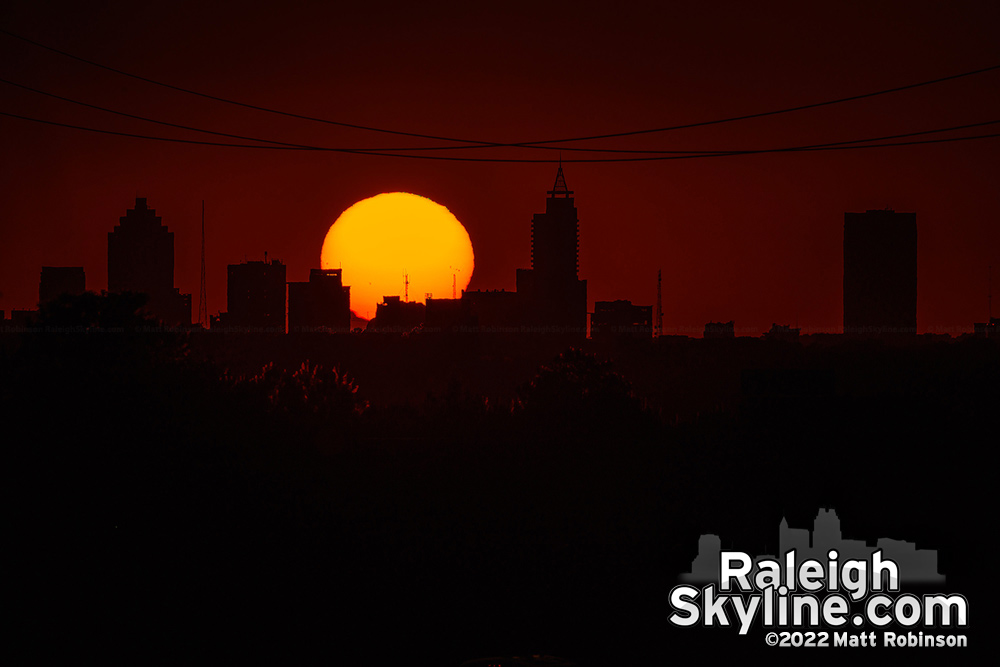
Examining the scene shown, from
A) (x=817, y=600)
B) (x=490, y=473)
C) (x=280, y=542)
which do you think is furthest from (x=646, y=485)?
(x=817, y=600)

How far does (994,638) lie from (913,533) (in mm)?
19111

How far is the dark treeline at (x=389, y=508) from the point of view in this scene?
43562mm

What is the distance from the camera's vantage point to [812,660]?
33.5m

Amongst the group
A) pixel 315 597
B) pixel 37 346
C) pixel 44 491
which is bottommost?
pixel 315 597

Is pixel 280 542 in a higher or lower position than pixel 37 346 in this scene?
lower

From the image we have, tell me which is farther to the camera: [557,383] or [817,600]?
[557,383]

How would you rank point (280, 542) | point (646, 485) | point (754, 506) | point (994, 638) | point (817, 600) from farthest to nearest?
point (646, 485) → point (754, 506) → point (280, 542) → point (994, 638) → point (817, 600)

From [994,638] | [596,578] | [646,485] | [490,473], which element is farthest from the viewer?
[490,473]

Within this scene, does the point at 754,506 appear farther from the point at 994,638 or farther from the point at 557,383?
the point at 557,383

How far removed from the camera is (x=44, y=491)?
56.0 meters

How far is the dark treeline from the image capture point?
143ft

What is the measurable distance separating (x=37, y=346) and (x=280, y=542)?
4297 centimetres

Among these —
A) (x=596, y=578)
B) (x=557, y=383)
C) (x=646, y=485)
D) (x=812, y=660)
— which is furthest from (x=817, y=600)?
(x=557, y=383)

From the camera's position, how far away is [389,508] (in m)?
62.8
